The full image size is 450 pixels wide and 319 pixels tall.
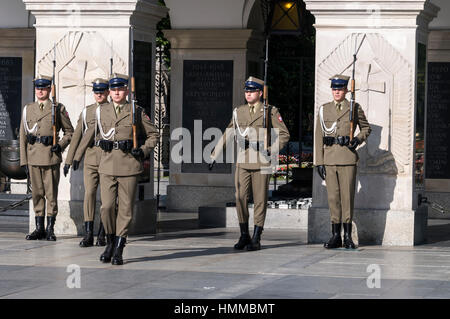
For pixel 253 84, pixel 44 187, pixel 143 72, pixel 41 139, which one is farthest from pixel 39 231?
pixel 253 84

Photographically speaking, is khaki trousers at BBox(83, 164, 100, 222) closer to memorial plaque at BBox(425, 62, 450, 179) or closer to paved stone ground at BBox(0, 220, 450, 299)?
paved stone ground at BBox(0, 220, 450, 299)

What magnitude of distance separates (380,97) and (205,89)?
5.39 m

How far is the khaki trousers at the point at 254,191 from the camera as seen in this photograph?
11.9 metres

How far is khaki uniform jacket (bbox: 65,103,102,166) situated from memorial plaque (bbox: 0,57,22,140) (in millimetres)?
6216

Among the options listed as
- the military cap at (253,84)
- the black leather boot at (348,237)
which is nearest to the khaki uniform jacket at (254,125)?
the military cap at (253,84)

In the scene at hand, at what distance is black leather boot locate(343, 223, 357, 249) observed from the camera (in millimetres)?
11789

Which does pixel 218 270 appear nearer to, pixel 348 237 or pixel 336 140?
pixel 348 237

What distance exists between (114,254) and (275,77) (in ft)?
45.2

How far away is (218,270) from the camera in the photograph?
1003cm

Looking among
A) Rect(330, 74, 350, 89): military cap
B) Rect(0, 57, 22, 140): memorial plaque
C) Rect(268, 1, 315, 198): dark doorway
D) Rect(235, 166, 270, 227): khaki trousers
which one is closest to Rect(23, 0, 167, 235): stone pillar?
Rect(235, 166, 270, 227): khaki trousers

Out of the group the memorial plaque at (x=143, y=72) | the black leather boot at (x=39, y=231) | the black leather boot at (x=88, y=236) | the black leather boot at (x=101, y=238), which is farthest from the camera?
the memorial plaque at (x=143, y=72)

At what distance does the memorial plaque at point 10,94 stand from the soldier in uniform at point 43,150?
17.9ft

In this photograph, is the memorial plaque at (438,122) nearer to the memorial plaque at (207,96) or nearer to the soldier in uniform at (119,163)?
the memorial plaque at (207,96)

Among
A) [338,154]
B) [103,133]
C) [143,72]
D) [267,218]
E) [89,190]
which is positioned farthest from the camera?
[267,218]
